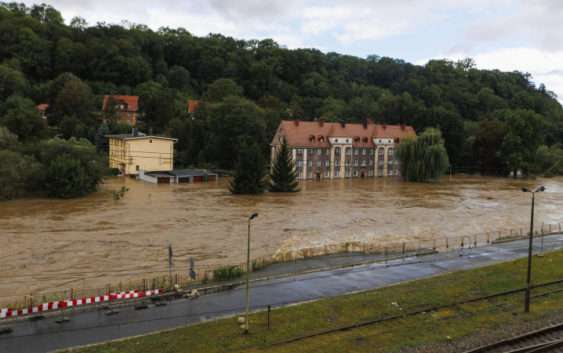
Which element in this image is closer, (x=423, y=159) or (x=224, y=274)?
(x=224, y=274)

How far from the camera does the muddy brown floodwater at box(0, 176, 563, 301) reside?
93.1 ft

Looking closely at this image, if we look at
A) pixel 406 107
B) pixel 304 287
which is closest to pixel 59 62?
pixel 406 107

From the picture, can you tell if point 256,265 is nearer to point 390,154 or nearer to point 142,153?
point 142,153

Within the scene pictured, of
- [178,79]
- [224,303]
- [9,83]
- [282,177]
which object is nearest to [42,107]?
[9,83]

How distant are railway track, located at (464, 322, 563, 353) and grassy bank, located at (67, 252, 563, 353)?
3.09ft

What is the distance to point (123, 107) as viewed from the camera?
332ft

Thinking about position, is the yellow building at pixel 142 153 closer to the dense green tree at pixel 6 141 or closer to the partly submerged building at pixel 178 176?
the partly submerged building at pixel 178 176

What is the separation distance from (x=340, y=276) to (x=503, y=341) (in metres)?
11.1

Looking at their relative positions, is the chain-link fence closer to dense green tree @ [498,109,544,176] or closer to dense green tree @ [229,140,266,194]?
dense green tree @ [229,140,266,194]

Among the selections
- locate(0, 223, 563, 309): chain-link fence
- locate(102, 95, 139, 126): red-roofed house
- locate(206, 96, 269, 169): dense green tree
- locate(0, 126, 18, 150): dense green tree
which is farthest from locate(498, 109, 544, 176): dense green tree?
locate(0, 126, 18, 150): dense green tree

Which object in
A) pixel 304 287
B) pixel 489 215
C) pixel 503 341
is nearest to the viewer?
pixel 503 341

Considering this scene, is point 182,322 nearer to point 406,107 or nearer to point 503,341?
point 503,341

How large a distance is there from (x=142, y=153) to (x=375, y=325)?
61.7 metres

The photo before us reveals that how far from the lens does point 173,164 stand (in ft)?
274
